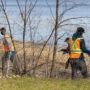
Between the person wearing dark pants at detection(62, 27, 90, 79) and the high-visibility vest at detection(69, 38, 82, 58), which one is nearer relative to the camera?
the person wearing dark pants at detection(62, 27, 90, 79)

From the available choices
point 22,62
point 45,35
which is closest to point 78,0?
point 45,35

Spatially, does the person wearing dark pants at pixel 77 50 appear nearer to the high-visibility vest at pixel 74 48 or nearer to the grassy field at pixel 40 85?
the high-visibility vest at pixel 74 48

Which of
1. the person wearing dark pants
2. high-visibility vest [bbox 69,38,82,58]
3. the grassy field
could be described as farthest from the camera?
high-visibility vest [bbox 69,38,82,58]

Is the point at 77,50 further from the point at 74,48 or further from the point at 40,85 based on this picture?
the point at 40,85

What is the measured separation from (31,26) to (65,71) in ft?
7.43

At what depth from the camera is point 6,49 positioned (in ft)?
51.7

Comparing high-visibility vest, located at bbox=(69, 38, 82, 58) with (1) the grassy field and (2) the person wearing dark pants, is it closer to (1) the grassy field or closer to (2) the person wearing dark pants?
(2) the person wearing dark pants

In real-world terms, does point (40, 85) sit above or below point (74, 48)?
below

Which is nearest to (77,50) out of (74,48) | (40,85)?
(74,48)

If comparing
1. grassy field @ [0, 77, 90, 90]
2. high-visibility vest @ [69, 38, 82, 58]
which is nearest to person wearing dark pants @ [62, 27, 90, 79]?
high-visibility vest @ [69, 38, 82, 58]

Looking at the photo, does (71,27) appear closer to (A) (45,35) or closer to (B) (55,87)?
(A) (45,35)

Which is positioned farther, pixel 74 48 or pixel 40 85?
pixel 74 48

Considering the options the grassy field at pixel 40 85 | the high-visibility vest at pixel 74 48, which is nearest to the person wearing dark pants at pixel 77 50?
the high-visibility vest at pixel 74 48

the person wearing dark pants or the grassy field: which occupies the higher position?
the person wearing dark pants
